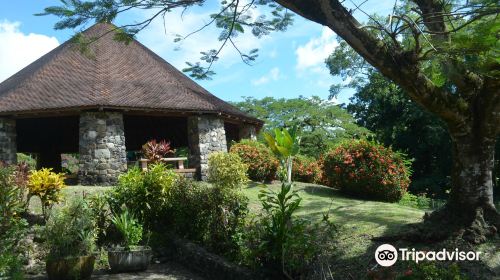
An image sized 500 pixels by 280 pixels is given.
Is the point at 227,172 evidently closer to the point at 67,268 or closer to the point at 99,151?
the point at 67,268

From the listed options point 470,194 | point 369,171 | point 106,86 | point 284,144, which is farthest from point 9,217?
point 106,86

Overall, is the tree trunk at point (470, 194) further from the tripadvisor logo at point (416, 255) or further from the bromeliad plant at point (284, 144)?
the bromeliad plant at point (284, 144)

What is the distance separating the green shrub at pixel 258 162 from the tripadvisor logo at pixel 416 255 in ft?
33.1

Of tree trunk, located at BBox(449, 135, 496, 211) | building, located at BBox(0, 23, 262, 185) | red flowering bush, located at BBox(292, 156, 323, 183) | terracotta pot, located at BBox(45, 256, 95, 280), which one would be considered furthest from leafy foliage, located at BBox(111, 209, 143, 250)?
red flowering bush, located at BBox(292, 156, 323, 183)

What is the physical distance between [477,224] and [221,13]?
4.89m

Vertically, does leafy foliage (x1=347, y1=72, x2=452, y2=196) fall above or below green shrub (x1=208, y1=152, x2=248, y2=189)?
above

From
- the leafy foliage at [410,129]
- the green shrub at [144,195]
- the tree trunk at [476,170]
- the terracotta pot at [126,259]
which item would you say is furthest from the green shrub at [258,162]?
the leafy foliage at [410,129]

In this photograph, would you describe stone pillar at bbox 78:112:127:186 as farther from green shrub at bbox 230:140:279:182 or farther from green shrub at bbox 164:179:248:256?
green shrub at bbox 164:179:248:256

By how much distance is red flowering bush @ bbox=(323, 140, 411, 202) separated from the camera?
42.9 ft

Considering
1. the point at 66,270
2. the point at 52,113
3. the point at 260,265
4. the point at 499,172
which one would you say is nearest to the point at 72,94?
the point at 52,113

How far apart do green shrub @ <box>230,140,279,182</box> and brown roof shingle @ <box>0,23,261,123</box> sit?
1.74 metres

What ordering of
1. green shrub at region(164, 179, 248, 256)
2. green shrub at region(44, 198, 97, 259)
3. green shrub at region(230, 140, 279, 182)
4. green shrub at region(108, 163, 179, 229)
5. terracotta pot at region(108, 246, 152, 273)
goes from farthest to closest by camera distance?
green shrub at region(230, 140, 279, 182) < green shrub at region(108, 163, 179, 229) < green shrub at region(164, 179, 248, 256) < terracotta pot at region(108, 246, 152, 273) < green shrub at region(44, 198, 97, 259)

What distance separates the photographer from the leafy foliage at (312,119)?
28797 millimetres

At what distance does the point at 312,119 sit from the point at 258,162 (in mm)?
14346
